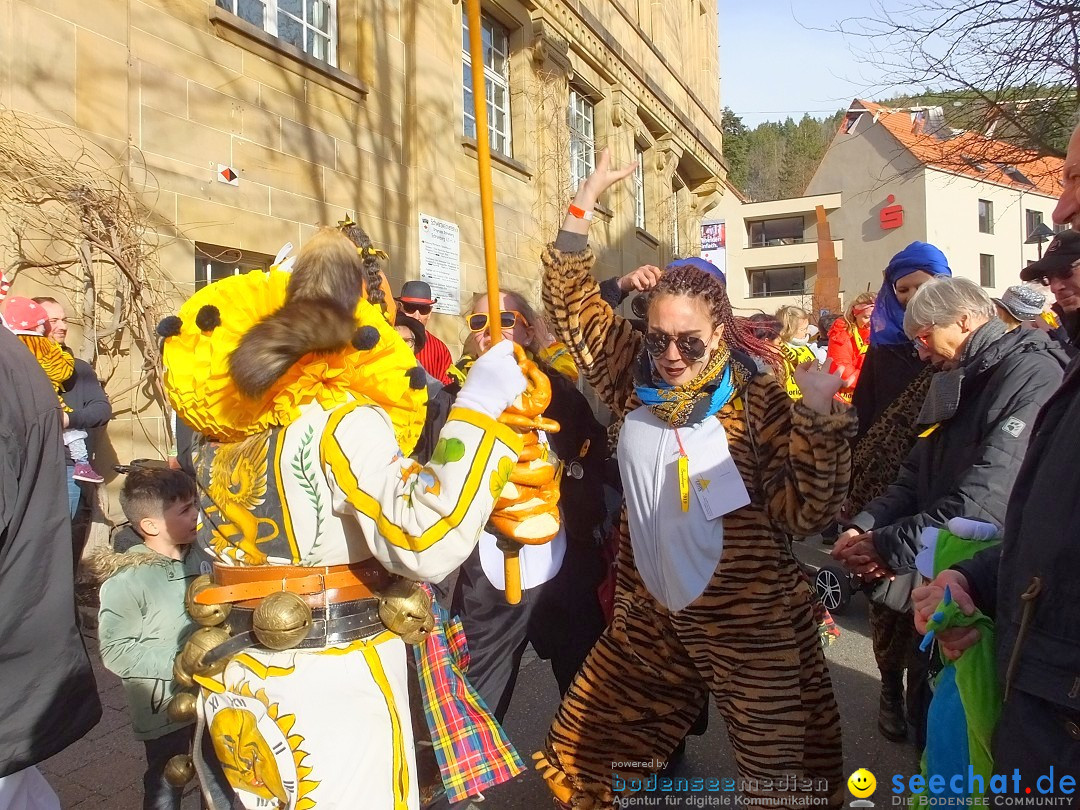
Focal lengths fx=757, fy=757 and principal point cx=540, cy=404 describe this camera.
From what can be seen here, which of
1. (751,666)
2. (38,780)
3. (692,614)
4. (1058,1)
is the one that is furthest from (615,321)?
(1058,1)

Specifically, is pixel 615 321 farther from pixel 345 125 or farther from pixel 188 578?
pixel 345 125

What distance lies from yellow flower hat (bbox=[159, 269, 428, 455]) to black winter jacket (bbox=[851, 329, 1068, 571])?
173cm

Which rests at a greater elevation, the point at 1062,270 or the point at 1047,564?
the point at 1062,270

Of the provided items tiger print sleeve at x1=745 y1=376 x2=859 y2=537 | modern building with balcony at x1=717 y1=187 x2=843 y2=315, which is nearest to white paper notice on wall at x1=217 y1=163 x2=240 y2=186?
tiger print sleeve at x1=745 y1=376 x2=859 y2=537

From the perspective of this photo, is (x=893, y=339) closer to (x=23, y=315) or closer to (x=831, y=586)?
(x=831, y=586)

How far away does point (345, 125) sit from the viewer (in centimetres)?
688

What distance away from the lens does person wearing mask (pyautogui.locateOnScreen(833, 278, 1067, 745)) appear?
2.42 m

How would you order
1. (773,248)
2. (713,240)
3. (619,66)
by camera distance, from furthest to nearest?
(773,248) → (713,240) → (619,66)

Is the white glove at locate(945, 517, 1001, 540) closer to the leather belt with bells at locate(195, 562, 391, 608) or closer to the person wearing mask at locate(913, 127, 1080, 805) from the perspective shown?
the person wearing mask at locate(913, 127, 1080, 805)

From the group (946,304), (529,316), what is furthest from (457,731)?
(946,304)

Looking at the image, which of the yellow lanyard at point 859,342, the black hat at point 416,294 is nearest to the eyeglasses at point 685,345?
the black hat at point 416,294

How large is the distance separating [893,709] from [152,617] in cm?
312

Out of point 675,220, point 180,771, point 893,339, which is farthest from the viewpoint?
point 675,220

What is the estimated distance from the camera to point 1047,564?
143cm
